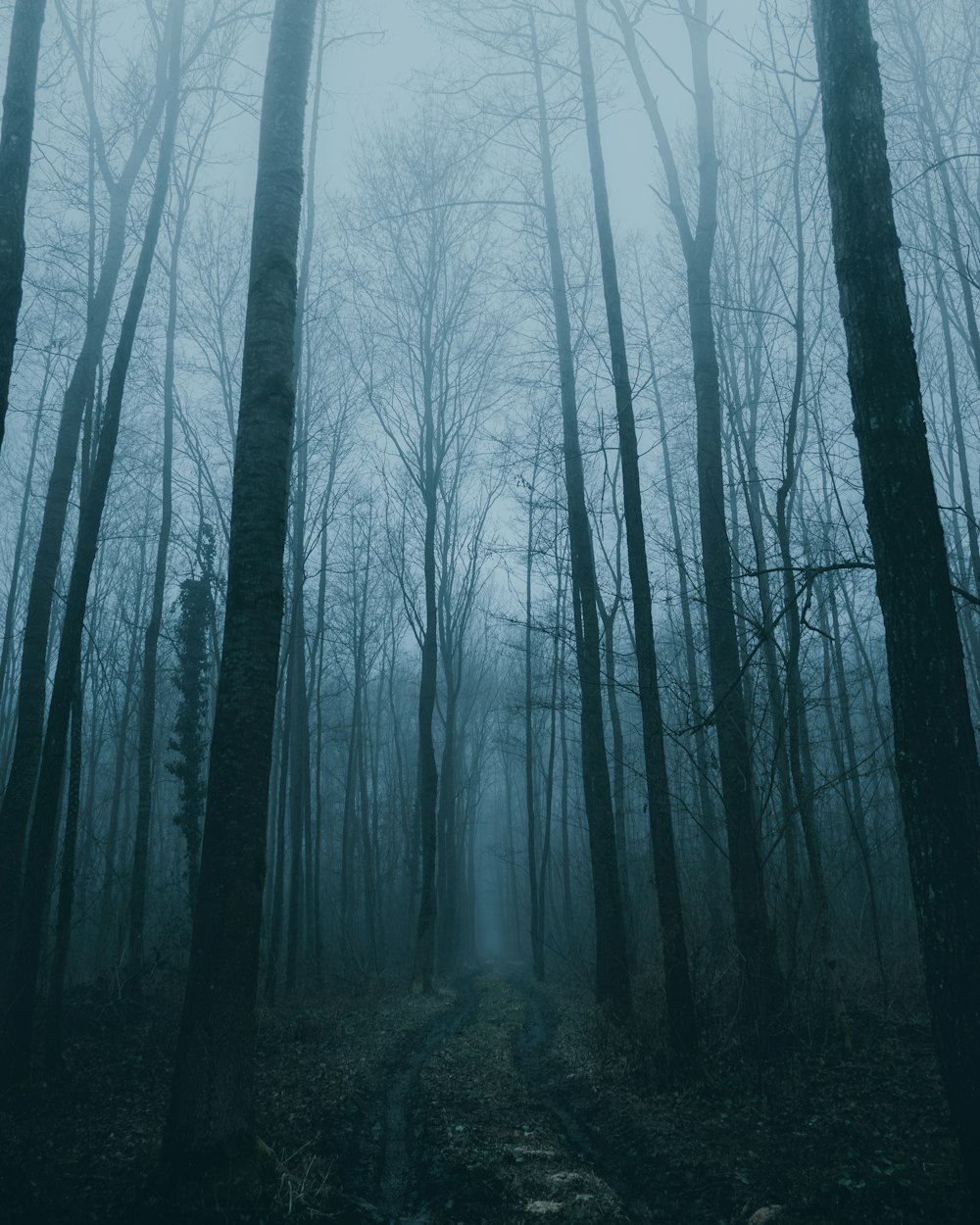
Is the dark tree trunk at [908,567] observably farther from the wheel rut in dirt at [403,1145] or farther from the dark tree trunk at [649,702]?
the dark tree trunk at [649,702]

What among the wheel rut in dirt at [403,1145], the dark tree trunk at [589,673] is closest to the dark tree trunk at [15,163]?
the wheel rut in dirt at [403,1145]

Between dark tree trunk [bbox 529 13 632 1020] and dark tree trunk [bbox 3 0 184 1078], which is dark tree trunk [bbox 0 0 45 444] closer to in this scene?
dark tree trunk [bbox 3 0 184 1078]

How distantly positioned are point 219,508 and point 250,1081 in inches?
532

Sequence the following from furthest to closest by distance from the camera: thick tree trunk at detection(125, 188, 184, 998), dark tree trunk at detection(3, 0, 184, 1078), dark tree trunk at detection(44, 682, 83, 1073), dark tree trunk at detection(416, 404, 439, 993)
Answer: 1. dark tree trunk at detection(416, 404, 439, 993)
2. thick tree trunk at detection(125, 188, 184, 998)
3. dark tree trunk at detection(44, 682, 83, 1073)
4. dark tree trunk at detection(3, 0, 184, 1078)

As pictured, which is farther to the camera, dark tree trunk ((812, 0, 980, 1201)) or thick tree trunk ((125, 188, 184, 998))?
thick tree trunk ((125, 188, 184, 998))

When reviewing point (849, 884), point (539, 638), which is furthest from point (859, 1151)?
point (539, 638)

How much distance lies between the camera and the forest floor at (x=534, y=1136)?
466cm

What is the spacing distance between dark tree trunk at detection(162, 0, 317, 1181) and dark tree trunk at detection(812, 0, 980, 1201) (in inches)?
144

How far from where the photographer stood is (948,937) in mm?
3703

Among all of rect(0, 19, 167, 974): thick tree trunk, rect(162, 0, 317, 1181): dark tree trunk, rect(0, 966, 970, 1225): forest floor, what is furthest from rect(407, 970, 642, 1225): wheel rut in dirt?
rect(0, 19, 167, 974): thick tree trunk

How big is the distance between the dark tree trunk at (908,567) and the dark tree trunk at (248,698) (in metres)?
3.67

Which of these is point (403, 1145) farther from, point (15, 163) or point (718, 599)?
point (15, 163)

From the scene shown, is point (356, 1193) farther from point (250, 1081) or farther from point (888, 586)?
point (888, 586)

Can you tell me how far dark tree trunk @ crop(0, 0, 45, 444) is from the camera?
5750 mm
